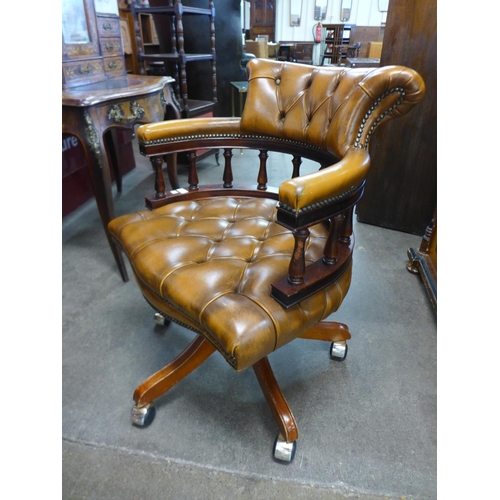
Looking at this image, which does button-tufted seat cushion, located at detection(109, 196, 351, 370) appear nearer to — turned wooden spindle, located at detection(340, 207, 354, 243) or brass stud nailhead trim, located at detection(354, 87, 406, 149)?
turned wooden spindle, located at detection(340, 207, 354, 243)

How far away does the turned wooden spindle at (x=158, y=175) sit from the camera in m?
1.09

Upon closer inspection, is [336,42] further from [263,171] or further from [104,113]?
[263,171]

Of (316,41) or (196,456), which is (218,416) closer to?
(196,456)

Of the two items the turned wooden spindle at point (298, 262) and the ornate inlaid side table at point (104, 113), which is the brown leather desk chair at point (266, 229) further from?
the ornate inlaid side table at point (104, 113)

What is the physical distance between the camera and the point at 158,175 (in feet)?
3.69

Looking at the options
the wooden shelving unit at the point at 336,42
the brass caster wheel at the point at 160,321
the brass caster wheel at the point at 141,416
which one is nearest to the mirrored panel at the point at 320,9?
the wooden shelving unit at the point at 336,42

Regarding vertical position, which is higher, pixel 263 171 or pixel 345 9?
pixel 345 9

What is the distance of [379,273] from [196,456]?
120 centimetres

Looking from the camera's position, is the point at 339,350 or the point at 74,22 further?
the point at 74,22

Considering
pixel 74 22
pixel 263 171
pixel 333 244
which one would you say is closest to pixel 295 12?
pixel 74 22

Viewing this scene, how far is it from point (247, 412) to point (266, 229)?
1.92ft

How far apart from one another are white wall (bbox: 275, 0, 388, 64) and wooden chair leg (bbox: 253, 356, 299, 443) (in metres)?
8.14

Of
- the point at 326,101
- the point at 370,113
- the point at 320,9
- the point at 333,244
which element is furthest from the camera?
the point at 320,9

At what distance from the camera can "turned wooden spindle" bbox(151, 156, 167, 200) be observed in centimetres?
109
